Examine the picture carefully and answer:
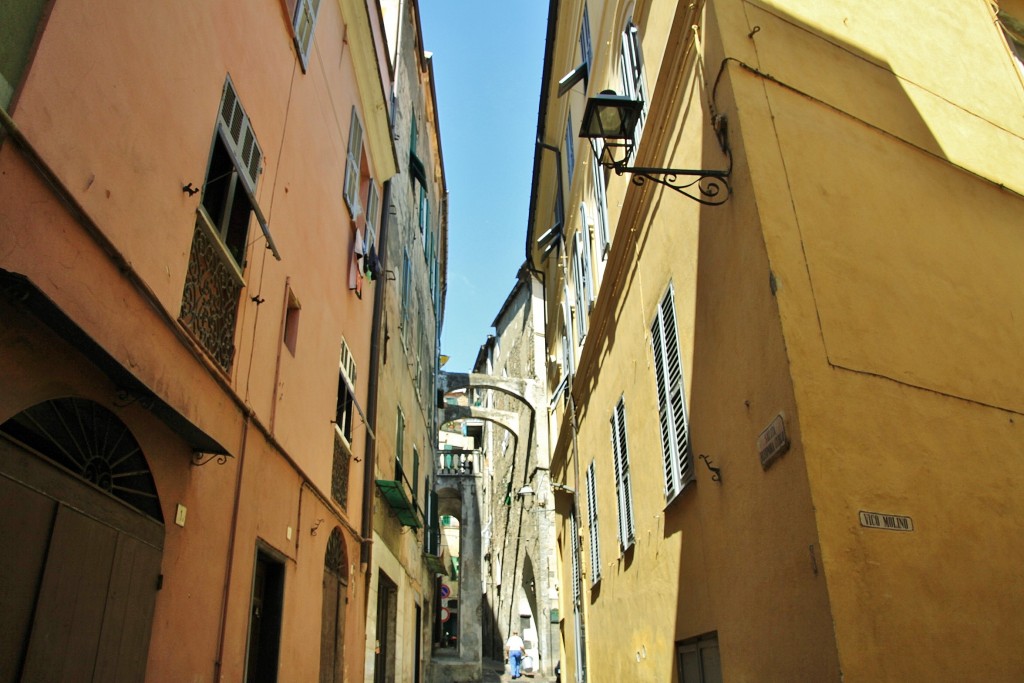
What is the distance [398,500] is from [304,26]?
7.26 meters

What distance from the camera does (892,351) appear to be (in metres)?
4.49

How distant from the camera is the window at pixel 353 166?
9.61 meters

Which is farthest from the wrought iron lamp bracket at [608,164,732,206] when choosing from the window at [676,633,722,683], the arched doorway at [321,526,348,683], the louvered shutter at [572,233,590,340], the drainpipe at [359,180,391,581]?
the drainpipe at [359,180,391,581]

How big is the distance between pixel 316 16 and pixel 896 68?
561cm

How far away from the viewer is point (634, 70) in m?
7.69

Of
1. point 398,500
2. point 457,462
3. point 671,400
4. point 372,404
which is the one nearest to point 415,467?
point 398,500

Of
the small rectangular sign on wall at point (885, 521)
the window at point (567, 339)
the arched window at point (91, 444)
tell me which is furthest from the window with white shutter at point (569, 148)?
the arched window at point (91, 444)

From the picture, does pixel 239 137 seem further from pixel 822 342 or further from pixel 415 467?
pixel 415 467

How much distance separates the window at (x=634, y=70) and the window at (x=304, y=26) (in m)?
3.22

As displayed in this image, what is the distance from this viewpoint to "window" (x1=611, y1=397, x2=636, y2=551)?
322 inches

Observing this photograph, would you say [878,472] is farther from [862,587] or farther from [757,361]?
[757,361]

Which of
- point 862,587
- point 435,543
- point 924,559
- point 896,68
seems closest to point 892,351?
point 924,559

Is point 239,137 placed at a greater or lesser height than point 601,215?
lesser

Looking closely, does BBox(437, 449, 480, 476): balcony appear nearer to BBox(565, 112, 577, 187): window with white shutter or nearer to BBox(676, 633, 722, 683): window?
BBox(565, 112, 577, 187): window with white shutter
